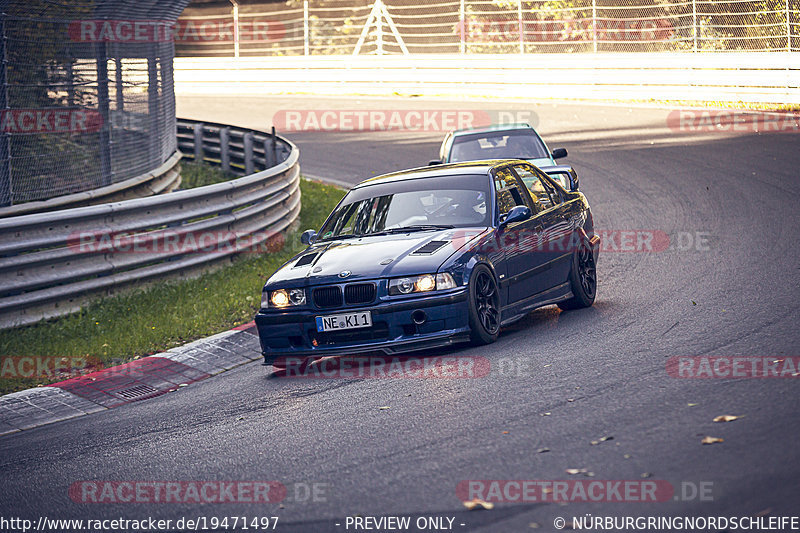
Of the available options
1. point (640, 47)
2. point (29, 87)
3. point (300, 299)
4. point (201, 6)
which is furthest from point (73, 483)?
point (201, 6)

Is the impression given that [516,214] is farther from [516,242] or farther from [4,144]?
[4,144]

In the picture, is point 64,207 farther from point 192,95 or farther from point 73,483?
point 192,95

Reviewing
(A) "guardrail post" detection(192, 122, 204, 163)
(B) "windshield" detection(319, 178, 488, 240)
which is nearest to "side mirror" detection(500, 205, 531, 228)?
(B) "windshield" detection(319, 178, 488, 240)

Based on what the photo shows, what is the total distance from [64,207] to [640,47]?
20.9 metres

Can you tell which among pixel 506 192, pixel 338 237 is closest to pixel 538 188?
pixel 506 192

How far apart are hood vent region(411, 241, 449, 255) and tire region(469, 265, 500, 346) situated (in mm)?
350

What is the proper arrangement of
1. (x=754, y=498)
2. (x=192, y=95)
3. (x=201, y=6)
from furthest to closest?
(x=201, y=6) < (x=192, y=95) < (x=754, y=498)

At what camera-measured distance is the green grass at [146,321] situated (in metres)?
9.13

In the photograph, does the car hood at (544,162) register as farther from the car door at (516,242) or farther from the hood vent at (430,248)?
the hood vent at (430,248)

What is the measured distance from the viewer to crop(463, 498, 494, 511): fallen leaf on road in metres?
4.54

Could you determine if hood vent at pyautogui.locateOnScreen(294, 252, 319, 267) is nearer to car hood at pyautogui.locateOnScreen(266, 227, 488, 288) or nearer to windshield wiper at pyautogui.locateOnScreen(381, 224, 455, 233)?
car hood at pyautogui.locateOnScreen(266, 227, 488, 288)

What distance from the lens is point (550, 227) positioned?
9.38 metres

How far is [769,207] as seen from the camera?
13945 mm

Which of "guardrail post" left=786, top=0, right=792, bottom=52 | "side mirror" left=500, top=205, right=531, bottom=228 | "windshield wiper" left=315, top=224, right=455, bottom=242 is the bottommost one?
"windshield wiper" left=315, top=224, right=455, bottom=242
